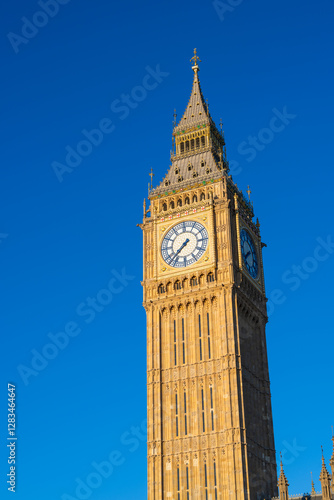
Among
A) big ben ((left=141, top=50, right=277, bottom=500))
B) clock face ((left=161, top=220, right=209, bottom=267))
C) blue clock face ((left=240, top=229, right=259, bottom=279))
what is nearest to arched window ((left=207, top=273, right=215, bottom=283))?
big ben ((left=141, top=50, right=277, bottom=500))

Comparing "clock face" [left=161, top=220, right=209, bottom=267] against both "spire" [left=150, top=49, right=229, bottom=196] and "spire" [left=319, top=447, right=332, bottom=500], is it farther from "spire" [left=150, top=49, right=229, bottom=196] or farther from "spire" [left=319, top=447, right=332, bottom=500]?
"spire" [left=319, top=447, right=332, bottom=500]

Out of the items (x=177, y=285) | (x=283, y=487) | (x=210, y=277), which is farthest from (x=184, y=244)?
(x=283, y=487)

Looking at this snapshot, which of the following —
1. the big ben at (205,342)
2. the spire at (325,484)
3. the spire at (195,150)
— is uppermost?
the spire at (195,150)

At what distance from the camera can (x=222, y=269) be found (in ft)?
298

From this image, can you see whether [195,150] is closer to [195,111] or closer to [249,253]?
[195,111]

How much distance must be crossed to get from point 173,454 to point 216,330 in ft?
43.2

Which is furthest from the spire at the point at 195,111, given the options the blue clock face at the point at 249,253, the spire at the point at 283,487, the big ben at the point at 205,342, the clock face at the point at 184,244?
the spire at the point at 283,487

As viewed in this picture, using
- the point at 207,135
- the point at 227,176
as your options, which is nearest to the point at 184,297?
the point at 227,176

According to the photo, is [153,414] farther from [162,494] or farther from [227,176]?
[227,176]

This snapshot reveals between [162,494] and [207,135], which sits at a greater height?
[207,135]

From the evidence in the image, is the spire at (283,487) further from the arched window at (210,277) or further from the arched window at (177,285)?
the arched window at (177,285)

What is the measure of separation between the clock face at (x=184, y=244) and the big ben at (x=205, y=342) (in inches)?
4.9

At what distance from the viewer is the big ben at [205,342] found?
8394 centimetres

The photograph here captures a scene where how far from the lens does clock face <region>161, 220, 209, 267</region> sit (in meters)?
93.5
